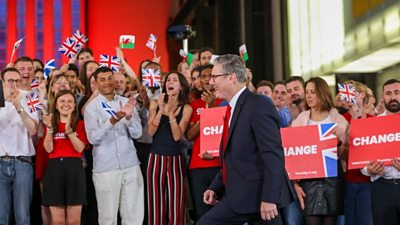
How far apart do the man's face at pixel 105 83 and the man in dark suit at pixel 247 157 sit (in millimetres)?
2261

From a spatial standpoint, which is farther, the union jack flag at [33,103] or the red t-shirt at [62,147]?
the union jack flag at [33,103]

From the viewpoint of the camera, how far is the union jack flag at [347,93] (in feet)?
18.6

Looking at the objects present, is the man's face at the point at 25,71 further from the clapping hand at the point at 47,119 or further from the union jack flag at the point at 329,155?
the union jack flag at the point at 329,155

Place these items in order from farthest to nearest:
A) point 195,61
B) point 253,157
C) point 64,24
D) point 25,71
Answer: point 64,24 < point 195,61 < point 25,71 < point 253,157

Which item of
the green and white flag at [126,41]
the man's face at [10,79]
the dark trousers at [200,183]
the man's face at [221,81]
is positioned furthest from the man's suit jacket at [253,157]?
the green and white flag at [126,41]

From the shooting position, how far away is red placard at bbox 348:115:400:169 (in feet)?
16.6

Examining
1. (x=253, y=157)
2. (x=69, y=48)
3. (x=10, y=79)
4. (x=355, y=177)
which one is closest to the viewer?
(x=253, y=157)

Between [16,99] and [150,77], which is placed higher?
[150,77]

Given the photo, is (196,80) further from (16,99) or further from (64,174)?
(16,99)

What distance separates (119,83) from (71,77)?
1.66 feet

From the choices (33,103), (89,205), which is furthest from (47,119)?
(89,205)

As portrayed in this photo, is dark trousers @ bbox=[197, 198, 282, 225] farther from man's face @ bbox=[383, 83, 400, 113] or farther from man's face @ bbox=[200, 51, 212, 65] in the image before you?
man's face @ bbox=[200, 51, 212, 65]

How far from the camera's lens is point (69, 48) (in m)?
7.44

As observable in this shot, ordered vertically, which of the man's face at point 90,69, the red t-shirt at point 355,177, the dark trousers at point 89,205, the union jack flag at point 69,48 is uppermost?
the union jack flag at point 69,48
